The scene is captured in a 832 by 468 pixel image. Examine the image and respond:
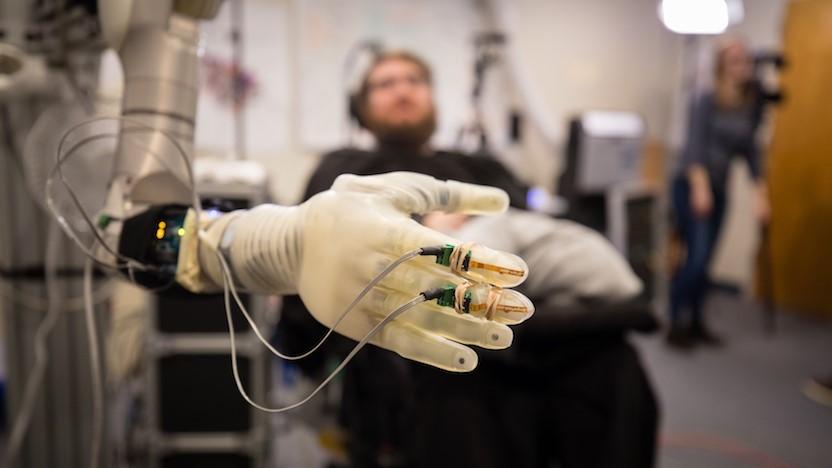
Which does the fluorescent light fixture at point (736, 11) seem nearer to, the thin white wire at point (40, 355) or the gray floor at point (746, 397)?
the gray floor at point (746, 397)

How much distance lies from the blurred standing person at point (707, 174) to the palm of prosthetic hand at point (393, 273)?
2677mm

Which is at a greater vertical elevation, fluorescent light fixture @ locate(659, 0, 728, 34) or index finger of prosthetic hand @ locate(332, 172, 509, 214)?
fluorescent light fixture @ locate(659, 0, 728, 34)

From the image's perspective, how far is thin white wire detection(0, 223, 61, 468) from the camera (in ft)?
3.70

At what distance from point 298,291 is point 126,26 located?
0.27 m

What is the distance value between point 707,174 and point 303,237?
2.79 meters

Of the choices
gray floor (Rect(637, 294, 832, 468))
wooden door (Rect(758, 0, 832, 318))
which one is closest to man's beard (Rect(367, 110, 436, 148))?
gray floor (Rect(637, 294, 832, 468))

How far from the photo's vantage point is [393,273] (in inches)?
14.7

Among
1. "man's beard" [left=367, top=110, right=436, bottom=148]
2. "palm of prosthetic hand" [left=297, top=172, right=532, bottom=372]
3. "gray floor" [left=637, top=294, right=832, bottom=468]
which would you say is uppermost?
"man's beard" [left=367, top=110, right=436, bottom=148]

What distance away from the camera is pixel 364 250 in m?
0.38

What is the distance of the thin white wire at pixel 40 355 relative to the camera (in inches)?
44.4

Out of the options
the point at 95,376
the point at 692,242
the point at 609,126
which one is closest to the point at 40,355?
the point at 95,376

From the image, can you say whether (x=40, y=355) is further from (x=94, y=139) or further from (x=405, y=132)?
(x=405, y=132)

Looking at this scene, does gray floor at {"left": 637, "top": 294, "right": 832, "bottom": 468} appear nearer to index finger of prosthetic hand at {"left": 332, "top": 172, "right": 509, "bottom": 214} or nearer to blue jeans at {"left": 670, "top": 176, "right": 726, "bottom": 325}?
blue jeans at {"left": 670, "top": 176, "right": 726, "bottom": 325}

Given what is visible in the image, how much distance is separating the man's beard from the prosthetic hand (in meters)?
0.18
